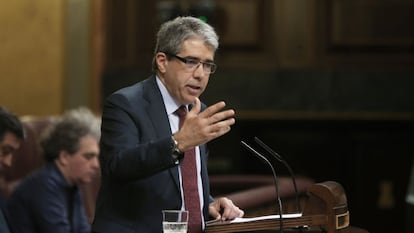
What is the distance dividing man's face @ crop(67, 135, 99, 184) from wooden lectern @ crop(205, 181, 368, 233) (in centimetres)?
158

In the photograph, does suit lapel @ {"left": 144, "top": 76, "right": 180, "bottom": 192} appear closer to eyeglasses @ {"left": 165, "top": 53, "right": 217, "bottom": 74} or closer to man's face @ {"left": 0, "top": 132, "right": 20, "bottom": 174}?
eyeglasses @ {"left": 165, "top": 53, "right": 217, "bottom": 74}

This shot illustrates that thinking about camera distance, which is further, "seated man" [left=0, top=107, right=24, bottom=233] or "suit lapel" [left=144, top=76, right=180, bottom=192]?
"seated man" [left=0, top=107, right=24, bottom=233]

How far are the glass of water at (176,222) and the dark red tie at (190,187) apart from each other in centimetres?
15

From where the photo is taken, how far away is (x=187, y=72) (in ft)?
9.59

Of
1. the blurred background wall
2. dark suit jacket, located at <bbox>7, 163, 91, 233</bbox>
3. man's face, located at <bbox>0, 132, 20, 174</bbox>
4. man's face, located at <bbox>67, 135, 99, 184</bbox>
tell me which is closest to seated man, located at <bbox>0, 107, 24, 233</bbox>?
man's face, located at <bbox>0, 132, 20, 174</bbox>

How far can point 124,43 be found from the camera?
6.63 m

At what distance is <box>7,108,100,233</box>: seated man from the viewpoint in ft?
13.5

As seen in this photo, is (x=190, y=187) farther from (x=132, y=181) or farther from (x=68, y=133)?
(x=68, y=133)

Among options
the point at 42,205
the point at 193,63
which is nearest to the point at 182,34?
the point at 193,63

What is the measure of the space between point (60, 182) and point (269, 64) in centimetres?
259

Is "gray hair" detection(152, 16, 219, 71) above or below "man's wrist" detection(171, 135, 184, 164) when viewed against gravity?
above

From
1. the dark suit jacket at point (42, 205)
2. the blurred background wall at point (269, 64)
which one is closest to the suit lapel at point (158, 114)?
the dark suit jacket at point (42, 205)

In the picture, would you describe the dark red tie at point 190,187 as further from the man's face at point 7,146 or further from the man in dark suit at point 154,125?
the man's face at point 7,146

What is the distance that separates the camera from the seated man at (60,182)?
162 inches
